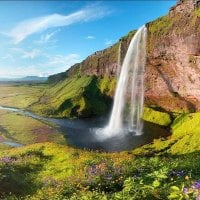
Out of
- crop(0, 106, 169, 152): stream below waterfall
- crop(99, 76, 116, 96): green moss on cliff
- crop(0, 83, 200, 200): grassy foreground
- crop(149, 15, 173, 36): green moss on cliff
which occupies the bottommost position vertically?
crop(0, 106, 169, 152): stream below waterfall

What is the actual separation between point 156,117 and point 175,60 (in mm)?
14010

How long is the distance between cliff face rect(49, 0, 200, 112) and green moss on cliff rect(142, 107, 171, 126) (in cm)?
442

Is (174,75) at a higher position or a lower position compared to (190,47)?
lower

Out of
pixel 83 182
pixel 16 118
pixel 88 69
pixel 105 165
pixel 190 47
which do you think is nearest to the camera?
pixel 83 182

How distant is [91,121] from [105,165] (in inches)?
2438

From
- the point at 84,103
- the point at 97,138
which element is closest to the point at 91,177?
the point at 97,138

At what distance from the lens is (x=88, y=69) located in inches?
5310

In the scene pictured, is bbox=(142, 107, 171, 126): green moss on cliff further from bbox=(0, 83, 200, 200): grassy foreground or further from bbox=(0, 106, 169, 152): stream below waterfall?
bbox=(0, 83, 200, 200): grassy foreground

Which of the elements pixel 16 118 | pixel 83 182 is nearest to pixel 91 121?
pixel 16 118

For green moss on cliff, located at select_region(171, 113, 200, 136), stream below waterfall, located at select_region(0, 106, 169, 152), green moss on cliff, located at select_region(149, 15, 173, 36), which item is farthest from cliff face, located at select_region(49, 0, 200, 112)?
stream below waterfall, located at select_region(0, 106, 169, 152)

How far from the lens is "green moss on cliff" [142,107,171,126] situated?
233 ft

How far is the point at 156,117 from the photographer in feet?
243

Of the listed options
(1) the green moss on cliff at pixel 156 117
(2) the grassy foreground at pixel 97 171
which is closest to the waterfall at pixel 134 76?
(1) the green moss on cliff at pixel 156 117

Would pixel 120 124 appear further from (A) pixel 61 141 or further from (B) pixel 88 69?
(B) pixel 88 69
